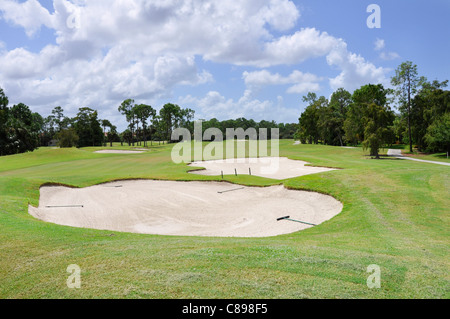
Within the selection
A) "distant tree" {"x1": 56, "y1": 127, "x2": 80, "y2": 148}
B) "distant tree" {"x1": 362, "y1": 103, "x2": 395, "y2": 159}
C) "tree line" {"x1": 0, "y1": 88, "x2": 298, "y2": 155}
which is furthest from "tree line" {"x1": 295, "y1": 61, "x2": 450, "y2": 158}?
"distant tree" {"x1": 56, "y1": 127, "x2": 80, "y2": 148}

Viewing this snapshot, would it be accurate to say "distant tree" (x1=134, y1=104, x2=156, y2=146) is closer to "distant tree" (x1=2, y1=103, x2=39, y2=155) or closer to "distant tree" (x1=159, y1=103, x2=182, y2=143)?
"distant tree" (x1=159, y1=103, x2=182, y2=143)

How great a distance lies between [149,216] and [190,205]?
275 centimetres

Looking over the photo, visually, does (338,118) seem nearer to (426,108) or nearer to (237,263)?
(426,108)

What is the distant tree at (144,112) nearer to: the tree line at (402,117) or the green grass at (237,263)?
the tree line at (402,117)

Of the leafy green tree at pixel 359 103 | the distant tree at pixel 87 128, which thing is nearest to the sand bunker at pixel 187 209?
the leafy green tree at pixel 359 103

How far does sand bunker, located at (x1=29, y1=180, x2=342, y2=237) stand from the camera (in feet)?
45.3

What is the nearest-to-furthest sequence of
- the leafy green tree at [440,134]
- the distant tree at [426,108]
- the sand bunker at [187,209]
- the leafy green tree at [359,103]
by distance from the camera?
the sand bunker at [187,209], the leafy green tree at [440,134], the distant tree at [426,108], the leafy green tree at [359,103]

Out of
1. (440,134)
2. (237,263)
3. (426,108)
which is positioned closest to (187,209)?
(237,263)

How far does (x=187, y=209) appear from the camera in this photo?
55.0ft

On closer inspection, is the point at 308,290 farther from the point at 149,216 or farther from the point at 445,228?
the point at 149,216

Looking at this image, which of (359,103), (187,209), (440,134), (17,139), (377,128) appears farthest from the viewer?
(17,139)

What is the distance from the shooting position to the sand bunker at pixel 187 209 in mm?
13812

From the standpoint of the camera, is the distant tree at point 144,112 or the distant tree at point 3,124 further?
the distant tree at point 144,112

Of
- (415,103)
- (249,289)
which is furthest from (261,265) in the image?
(415,103)
